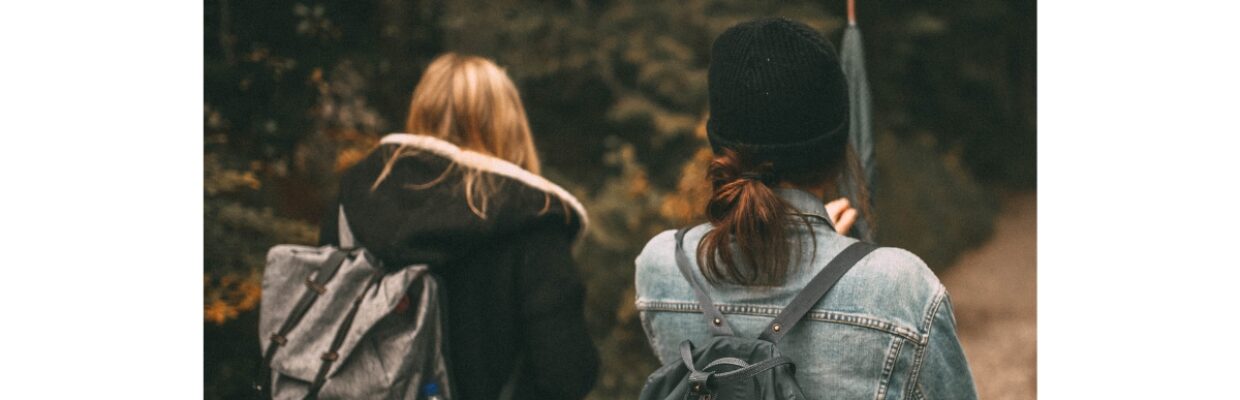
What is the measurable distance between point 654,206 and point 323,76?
1.72 metres

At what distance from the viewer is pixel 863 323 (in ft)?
4.40

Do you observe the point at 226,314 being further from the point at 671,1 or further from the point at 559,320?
the point at 671,1

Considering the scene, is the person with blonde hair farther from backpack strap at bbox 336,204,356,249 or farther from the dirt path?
the dirt path

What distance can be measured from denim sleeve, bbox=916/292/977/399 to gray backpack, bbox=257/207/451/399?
49.1 inches

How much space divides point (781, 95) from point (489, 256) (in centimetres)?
113

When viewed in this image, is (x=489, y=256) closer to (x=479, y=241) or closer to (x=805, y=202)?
(x=479, y=241)

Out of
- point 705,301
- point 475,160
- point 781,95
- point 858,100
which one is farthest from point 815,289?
point 475,160

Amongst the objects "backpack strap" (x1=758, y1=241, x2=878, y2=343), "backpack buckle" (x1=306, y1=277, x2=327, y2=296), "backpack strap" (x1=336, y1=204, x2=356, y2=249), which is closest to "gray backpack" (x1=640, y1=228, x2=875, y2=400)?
"backpack strap" (x1=758, y1=241, x2=878, y2=343)

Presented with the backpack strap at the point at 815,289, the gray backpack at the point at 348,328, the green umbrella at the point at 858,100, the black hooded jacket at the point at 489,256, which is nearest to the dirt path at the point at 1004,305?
the green umbrella at the point at 858,100

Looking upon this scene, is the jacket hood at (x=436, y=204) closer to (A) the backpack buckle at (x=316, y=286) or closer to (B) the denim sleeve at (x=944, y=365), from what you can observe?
(A) the backpack buckle at (x=316, y=286)

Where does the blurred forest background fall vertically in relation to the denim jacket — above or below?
below

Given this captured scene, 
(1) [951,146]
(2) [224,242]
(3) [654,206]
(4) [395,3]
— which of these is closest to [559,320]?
(2) [224,242]

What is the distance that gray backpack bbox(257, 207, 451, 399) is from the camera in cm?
222

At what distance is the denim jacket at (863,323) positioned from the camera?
133 cm
